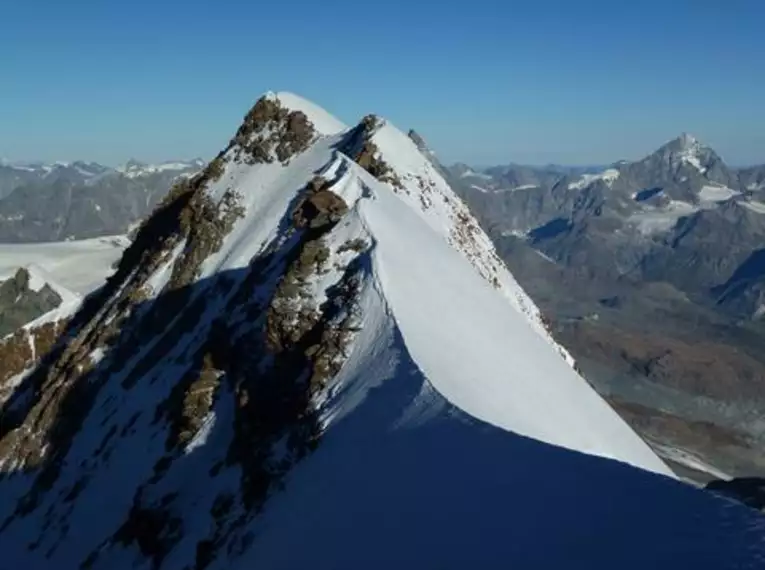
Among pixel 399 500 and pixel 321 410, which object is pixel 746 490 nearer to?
pixel 321 410

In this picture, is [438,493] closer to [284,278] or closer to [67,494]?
[284,278]

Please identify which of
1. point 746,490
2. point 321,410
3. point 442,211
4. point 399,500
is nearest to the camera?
point 399,500

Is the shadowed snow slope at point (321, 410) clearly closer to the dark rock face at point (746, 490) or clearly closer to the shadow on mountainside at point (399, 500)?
the shadow on mountainside at point (399, 500)

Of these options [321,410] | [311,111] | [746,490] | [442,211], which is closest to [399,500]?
[321,410]

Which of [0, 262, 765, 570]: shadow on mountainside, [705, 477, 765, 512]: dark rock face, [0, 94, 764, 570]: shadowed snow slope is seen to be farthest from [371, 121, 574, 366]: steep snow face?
[0, 262, 765, 570]: shadow on mountainside

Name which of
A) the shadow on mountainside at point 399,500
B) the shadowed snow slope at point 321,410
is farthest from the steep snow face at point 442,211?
the shadow on mountainside at point 399,500

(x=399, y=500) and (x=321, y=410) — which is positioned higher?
(x=399, y=500)

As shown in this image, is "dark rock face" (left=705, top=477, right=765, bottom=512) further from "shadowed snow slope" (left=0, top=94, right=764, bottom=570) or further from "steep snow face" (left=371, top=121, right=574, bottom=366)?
"steep snow face" (left=371, top=121, right=574, bottom=366)
